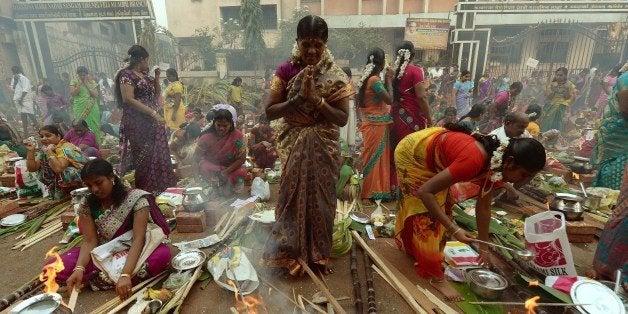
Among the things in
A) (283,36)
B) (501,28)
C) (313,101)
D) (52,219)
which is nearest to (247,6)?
(283,36)

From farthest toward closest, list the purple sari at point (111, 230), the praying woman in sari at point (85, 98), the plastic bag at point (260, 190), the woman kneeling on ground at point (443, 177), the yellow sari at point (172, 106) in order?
the yellow sari at point (172, 106) < the praying woman in sari at point (85, 98) < the plastic bag at point (260, 190) < the purple sari at point (111, 230) < the woman kneeling on ground at point (443, 177)

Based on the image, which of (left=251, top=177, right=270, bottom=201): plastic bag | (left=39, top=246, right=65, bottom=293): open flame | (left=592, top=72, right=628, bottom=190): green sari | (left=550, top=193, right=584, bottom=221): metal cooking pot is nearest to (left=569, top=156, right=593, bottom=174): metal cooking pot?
(left=592, top=72, right=628, bottom=190): green sari

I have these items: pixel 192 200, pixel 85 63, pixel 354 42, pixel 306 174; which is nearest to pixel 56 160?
pixel 192 200

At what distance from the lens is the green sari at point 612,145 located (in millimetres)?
3707

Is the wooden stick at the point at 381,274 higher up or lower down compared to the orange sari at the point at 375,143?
lower down

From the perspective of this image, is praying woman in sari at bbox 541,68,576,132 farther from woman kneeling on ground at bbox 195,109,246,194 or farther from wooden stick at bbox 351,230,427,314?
woman kneeling on ground at bbox 195,109,246,194

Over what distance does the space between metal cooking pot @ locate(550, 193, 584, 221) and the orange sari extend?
6.84ft

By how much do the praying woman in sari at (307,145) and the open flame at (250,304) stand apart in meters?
0.43

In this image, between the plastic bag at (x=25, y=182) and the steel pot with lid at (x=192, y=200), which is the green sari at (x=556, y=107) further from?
the plastic bag at (x=25, y=182)

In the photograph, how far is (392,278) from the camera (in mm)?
2875

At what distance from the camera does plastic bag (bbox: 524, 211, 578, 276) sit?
250cm

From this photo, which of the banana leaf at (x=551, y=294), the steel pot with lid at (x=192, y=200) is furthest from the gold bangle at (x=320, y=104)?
the steel pot with lid at (x=192, y=200)

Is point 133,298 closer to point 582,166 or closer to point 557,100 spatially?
point 582,166

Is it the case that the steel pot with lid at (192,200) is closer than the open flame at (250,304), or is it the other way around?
the open flame at (250,304)
